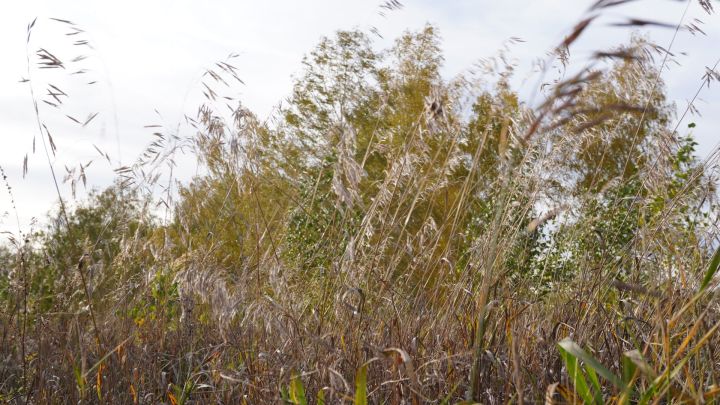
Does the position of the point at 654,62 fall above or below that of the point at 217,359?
above

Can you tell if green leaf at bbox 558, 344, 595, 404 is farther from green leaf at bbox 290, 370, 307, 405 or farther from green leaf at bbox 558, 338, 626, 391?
green leaf at bbox 290, 370, 307, 405

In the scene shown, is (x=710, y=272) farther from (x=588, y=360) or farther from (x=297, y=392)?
(x=297, y=392)

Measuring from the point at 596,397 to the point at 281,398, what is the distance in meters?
0.80

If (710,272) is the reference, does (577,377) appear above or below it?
below

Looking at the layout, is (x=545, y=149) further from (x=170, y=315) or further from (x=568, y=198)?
(x=170, y=315)

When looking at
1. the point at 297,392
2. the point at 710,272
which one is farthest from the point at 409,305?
the point at 710,272

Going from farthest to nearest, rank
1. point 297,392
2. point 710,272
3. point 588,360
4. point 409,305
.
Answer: point 409,305 < point 297,392 < point 710,272 < point 588,360

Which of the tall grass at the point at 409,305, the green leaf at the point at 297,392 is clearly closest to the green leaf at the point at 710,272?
the tall grass at the point at 409,305

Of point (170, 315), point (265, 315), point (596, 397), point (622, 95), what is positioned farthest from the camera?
point (170, 315)

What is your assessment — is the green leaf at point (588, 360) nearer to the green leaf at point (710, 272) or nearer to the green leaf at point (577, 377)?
the green leaf at point (710, 272)

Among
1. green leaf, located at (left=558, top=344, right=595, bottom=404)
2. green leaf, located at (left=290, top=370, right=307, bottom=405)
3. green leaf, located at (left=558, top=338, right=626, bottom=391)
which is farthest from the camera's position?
green leaf, located at (left=290, top=370, right=307, bottom=405)

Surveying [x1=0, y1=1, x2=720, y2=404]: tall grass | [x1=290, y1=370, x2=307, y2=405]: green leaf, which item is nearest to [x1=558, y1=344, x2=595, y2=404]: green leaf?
[x1=0, y1=1, x2=720, y2=404]: tall grass

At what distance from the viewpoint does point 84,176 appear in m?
3.81

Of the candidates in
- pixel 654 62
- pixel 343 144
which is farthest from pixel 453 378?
pixel 654 62
